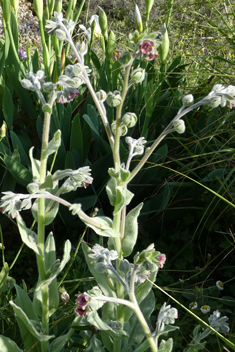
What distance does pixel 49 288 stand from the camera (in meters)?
1.00

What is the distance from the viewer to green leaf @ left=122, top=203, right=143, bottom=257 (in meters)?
0.93

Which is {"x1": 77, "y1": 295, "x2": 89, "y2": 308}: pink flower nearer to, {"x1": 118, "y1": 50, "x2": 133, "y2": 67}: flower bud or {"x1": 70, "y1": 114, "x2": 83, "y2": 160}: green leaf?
{"x1": 118, "y1": 50, "x2": 133, "y2": 67}: flower bud

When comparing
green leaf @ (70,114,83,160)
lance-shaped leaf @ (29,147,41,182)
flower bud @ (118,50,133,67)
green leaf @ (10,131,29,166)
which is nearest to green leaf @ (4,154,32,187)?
green leaf @ (10,131,29,166)

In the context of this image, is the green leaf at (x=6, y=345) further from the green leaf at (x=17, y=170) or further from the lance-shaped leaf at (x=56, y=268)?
the green leaf at (x=17, y=170)

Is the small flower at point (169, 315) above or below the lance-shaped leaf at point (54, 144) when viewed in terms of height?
below

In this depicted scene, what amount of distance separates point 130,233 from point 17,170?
0.72 metres

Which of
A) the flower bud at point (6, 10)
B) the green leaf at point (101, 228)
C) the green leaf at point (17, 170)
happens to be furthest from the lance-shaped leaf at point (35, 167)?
the flower bud at point (6, 10)

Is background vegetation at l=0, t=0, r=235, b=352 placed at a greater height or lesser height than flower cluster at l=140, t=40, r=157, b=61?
lesser

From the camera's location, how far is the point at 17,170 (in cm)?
150

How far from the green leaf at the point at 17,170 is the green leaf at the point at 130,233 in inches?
27.0

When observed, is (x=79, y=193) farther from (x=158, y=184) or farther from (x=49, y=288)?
(x=49, y=288)

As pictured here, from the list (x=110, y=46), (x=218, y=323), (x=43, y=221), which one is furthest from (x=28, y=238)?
(x=110, y=46)

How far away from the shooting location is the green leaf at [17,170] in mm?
1462

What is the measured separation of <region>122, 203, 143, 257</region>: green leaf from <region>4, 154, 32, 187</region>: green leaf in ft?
2.25
